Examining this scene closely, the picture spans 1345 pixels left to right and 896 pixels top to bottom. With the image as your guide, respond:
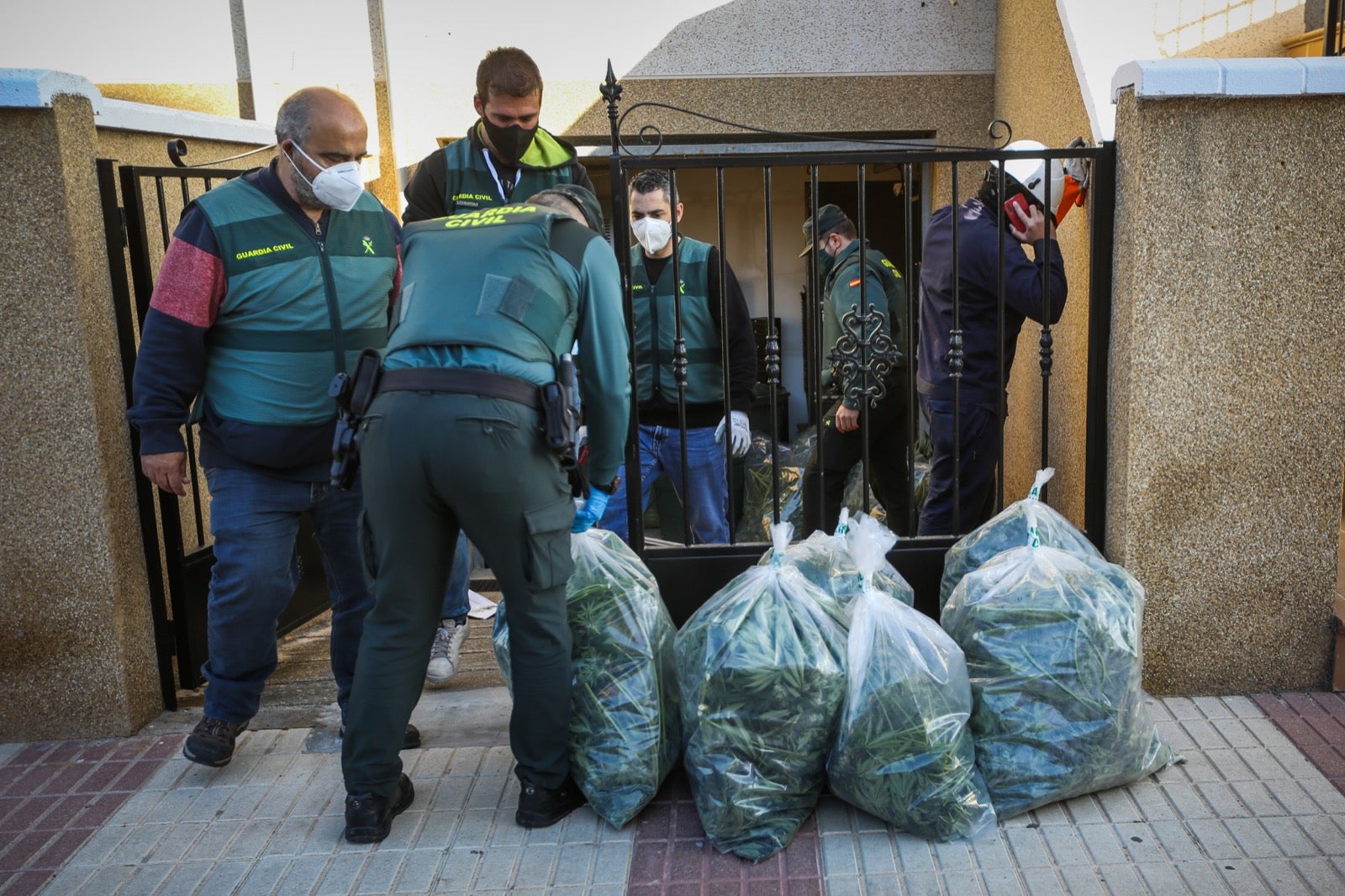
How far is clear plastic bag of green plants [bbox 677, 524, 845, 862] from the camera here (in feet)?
9.04

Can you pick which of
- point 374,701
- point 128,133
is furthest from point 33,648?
point 128,133

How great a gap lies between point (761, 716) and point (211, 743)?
1604 millimetres

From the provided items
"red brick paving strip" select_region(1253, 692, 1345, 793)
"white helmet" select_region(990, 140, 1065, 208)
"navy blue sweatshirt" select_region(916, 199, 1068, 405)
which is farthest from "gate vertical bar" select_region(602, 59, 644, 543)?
"red brick paving strip" select_region(1253, 692, 1345, 793)

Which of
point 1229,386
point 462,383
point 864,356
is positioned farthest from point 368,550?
point 1229,386

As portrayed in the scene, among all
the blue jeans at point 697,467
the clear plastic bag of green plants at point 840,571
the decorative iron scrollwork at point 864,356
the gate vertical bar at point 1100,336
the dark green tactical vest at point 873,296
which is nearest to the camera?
the clear plastic bag of green plants at point 840,571

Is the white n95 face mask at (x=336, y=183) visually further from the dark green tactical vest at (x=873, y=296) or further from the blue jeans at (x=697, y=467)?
the dark green tactical vest at (x=873, y=296)

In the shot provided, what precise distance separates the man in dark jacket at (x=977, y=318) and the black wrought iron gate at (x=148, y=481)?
254 centimetres

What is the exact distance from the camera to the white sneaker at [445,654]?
3.88 m

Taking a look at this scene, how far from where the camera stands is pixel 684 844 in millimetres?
2838

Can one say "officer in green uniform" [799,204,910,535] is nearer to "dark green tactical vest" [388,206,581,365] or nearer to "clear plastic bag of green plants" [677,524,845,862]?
"clear plastic bag of green plants" [677,524,845,862]

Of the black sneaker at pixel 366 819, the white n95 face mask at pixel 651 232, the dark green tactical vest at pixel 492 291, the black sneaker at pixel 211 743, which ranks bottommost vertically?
the black sneaker at pixel 366 819

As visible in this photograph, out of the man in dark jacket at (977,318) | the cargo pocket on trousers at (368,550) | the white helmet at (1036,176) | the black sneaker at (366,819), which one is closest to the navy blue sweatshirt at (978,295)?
the man in dark jacket at (977,318)

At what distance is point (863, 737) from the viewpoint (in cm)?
276

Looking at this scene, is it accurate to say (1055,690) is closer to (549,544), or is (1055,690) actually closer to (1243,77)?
(549,544)
